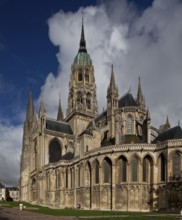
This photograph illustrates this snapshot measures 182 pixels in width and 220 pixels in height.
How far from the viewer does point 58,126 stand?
95.4 meters

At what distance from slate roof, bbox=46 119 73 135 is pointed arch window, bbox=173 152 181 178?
4420 centimetres

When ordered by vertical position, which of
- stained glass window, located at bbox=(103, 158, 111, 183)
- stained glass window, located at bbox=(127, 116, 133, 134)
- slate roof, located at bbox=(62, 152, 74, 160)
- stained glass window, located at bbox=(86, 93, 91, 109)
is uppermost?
stained glass window, located at bbox=(86, 93, 91, 109)

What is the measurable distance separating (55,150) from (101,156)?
103ft

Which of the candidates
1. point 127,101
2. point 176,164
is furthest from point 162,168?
point 127,101

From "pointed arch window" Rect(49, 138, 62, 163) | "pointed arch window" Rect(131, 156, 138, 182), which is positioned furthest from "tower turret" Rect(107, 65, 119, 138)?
"pointed arch window" Rect(49, 138, 62, 163)

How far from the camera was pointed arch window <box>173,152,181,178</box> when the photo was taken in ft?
178

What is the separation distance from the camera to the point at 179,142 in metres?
54.7

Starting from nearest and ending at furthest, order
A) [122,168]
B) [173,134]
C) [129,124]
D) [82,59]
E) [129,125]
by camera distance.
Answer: [122,168] → [173,134] → [129,124] → [129,125] → [82,59]

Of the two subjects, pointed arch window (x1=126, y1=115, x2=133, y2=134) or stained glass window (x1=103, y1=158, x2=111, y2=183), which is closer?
stained glass window (x1=103, y1=158, x2=111, y2=183)

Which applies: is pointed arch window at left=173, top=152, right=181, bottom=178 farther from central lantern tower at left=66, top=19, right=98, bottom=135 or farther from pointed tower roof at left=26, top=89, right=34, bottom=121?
pointed tower roof at left=26, top=89, right=34, bottom=121

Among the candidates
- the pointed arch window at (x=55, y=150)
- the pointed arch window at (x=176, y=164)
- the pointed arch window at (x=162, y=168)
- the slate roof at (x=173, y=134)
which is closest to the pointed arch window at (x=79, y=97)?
the pointed arch window at (x=55, y=150)

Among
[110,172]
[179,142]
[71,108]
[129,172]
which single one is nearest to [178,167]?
[179,142]

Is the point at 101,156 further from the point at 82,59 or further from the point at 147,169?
the point at 82,59

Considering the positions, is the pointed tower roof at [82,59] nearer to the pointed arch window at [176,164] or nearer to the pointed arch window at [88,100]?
the pointed arch window at [88,100]
